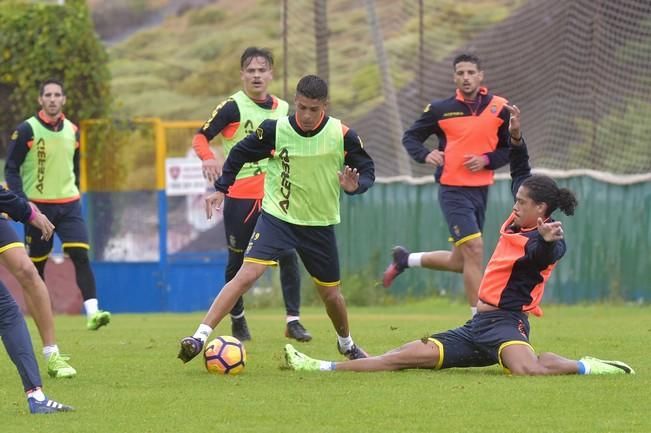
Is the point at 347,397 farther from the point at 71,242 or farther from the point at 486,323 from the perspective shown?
the point at 71,242

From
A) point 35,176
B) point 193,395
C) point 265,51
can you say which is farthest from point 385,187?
point 193,395

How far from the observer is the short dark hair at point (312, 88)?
9.83 metres

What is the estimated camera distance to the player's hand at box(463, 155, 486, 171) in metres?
12.8

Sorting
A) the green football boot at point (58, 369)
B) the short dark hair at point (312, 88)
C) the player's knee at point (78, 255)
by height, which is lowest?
the green football boot at point (58, 369)

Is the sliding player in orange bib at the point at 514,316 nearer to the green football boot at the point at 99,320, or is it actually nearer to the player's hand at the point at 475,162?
the player's hand at the point at 475,162

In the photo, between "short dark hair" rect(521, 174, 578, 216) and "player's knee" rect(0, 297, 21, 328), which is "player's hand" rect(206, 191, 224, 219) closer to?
"short dark hair" rect(521, 174, 578, 216)

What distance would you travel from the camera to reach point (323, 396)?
8508mm

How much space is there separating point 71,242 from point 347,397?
21.5ft

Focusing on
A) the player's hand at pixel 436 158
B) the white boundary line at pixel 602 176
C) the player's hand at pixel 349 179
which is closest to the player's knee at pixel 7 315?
the player's hand at pixel 349 179

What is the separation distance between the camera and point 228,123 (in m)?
12.4

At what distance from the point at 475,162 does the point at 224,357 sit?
154 inches

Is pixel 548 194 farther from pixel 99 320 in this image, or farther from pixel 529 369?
pixel 99 320

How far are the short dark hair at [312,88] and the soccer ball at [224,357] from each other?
6.17 ft

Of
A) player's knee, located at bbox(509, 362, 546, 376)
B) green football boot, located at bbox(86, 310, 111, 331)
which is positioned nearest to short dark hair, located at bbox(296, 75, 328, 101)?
player's knee, located at bbox(509, 362, 546, 376)
